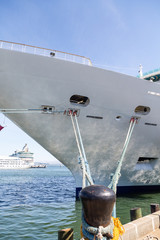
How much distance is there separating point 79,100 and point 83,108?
0.54 metres

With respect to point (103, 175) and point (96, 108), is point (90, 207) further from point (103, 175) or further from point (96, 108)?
point (103, 175)

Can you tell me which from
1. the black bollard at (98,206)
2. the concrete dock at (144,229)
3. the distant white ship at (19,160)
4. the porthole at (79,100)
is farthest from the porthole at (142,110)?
the distant white ship at (19,160)

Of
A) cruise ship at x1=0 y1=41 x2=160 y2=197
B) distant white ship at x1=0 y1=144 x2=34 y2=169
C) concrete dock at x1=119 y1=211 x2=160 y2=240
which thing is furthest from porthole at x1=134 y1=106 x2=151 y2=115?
distant white ship at x1=0 y1=144 x2=34 y2=169

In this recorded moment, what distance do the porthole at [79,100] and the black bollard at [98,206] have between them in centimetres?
557

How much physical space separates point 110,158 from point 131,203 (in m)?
2.40

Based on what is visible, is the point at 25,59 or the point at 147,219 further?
the point at 25,59

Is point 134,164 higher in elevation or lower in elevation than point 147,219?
higher

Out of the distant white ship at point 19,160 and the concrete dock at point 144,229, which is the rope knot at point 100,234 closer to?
the concrete dock at point 144,229

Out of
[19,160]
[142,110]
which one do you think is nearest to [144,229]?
[142,110]

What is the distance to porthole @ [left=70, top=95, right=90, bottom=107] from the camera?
25.3 feet

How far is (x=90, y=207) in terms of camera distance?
2307 mm

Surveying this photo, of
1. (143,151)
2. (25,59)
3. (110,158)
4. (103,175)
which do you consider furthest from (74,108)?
(143,151)

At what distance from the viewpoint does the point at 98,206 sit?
2268 millimetres

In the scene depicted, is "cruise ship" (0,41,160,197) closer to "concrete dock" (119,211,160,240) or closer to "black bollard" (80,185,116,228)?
"concrete dock" (119,211,160,240)
